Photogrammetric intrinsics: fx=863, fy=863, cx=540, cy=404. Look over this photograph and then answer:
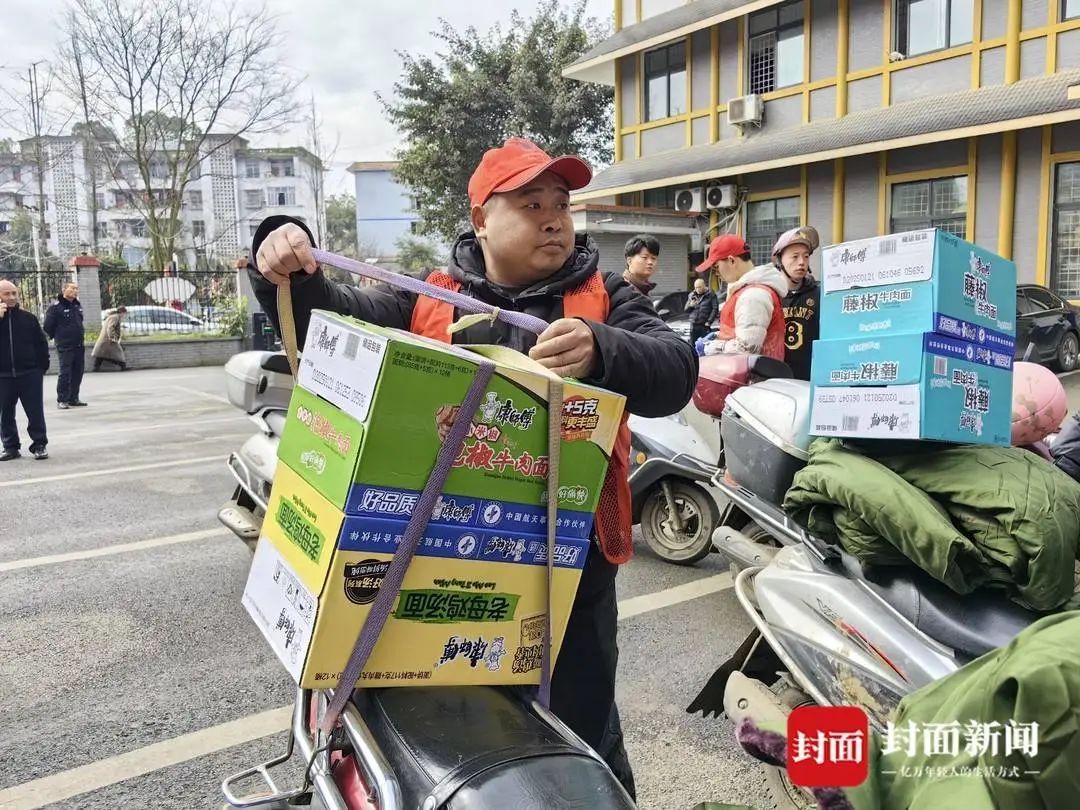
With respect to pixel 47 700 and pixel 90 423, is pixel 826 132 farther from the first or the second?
pixel 47 700

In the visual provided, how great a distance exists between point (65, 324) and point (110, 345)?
5.02 metres

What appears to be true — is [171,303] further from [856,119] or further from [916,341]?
[916,341]

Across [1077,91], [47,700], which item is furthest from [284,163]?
[47,700]

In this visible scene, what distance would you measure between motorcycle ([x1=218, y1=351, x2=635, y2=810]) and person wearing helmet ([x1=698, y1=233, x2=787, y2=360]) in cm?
328

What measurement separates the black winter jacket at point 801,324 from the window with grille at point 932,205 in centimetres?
1017

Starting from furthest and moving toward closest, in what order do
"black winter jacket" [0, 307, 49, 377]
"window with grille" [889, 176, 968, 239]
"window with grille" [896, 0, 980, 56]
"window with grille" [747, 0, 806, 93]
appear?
"window with grille" [747, 0, 806, 93] → "window with grille" [889, 176, 968, 239] → "window with grille" [896, 0, 980, 56] → "black winter jacket" [0, 307, 49, 377]

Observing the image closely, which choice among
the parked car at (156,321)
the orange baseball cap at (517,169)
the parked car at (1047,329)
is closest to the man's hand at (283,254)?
the orange baseball cap at (517,169)

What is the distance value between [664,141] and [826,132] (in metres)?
4.50

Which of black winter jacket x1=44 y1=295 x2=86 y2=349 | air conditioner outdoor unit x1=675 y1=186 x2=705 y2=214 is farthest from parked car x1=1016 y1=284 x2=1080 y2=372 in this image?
black winter jacket x1=44 y1=295 x2=86 y2=349

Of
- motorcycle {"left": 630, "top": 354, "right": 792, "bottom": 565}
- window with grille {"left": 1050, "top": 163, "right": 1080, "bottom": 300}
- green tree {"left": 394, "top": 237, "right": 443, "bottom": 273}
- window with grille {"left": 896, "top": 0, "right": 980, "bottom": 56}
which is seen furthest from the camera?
green tree {"left": 394, "top": 237, "right": 443, "bottom": 273}

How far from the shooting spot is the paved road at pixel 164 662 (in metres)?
2.73

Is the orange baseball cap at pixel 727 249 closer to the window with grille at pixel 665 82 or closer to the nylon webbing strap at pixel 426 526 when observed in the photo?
the nylon webbing strap at pixel 426 526

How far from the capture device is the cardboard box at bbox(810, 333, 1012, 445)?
7.57 feet

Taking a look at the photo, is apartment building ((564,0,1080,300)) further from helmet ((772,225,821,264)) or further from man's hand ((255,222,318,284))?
man's hand ((255,222,318,284))
